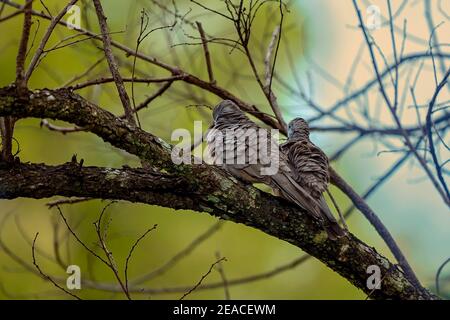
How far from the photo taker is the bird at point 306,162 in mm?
3590

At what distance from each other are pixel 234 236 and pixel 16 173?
4.37 metres

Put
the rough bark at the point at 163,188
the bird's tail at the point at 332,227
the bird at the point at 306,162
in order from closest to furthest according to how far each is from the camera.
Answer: the rough bark at the point at 163,188
the bird's tail at the point at 332,227
the bird at the point at 306,162

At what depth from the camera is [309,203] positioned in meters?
3.32

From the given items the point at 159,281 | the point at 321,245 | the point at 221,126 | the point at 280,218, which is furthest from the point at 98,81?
the point at 159,281

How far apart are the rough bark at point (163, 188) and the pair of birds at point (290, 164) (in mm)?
89

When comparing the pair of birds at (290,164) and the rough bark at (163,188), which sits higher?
the pair of birds at (290,164)

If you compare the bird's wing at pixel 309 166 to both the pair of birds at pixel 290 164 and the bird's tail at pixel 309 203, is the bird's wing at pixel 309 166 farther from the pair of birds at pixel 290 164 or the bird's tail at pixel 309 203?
the bird's tail at pixel 309 203

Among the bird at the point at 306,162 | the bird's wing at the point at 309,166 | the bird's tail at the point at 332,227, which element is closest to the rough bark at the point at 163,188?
the bird's tail at the point at 332,227

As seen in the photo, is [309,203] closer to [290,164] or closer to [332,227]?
[332,227]

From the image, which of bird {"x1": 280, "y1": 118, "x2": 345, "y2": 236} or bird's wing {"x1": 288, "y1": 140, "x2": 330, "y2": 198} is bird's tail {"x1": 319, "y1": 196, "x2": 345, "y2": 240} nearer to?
bird {"x1": 280, "y1": 118, "x2": 345, "y2": 236}

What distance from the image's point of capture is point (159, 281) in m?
6.67

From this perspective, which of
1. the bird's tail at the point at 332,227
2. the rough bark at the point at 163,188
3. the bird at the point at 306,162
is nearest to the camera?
the rough bark at the point at 163,188

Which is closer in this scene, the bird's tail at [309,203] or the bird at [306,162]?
the bird's tail at [309,203]
